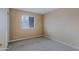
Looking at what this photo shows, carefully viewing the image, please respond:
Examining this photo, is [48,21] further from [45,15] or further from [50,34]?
[50,34]

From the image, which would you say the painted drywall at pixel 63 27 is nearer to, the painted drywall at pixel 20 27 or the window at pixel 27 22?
the painted drywall at pixel 20 27

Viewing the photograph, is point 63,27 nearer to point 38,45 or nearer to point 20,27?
point 38,45

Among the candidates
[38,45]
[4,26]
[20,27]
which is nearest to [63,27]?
[38,45]

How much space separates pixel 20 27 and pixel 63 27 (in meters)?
0.75

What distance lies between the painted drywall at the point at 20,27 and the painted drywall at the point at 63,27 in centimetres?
13

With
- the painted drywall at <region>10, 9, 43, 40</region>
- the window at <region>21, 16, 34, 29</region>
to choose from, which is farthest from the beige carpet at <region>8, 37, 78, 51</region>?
the window at <region>21, 16, 34, 29</region>

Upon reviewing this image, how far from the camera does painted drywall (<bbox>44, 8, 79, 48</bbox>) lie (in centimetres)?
155

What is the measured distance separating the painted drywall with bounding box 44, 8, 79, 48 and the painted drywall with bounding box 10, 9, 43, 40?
0.13 metres

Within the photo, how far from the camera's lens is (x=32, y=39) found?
1.53 m

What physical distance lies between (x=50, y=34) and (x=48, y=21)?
0.78ft

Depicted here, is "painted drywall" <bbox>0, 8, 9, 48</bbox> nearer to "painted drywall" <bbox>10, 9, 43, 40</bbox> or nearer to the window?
"painted drywall" <bbox>10, 9, 43, 40</bbox>

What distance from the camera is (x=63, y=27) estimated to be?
157cm

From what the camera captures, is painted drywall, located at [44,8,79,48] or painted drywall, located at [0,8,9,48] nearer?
painted drywall, located at [0,8,9,48]
